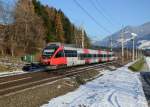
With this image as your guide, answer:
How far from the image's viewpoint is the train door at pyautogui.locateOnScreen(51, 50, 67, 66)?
1754 inches

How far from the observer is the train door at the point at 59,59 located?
44.6m

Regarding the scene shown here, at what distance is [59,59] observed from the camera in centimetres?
A: 4569

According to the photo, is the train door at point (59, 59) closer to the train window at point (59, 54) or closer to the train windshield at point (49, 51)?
the train window at point (59, 54)

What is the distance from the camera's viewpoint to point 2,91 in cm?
2150

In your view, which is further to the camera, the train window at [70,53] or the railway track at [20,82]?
the train window at [70,53]

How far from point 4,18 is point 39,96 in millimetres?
59179

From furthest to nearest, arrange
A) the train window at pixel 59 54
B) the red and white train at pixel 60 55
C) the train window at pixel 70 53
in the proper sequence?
the train window at pixel 70 53, the train window at pixel 59 54, the red and white train at pixel 60 55

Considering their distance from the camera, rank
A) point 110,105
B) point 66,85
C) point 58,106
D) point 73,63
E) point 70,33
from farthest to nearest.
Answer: point 70,33, point 73,63, point 66,85, point 110,105, point 58,106

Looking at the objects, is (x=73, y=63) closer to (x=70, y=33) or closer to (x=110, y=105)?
(x=110, y=105)

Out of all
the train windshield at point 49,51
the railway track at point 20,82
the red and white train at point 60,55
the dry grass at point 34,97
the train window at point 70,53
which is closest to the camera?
the dry grass at point 34,97

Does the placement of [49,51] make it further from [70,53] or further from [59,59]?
[70,53]

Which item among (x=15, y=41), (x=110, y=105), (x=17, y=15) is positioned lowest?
(x=110, y=105)

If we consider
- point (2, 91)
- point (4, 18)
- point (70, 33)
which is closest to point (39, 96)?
point (2, 91)

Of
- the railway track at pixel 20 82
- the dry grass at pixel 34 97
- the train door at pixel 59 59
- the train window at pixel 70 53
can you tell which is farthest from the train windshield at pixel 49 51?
the dry grass at pixel 34 97
